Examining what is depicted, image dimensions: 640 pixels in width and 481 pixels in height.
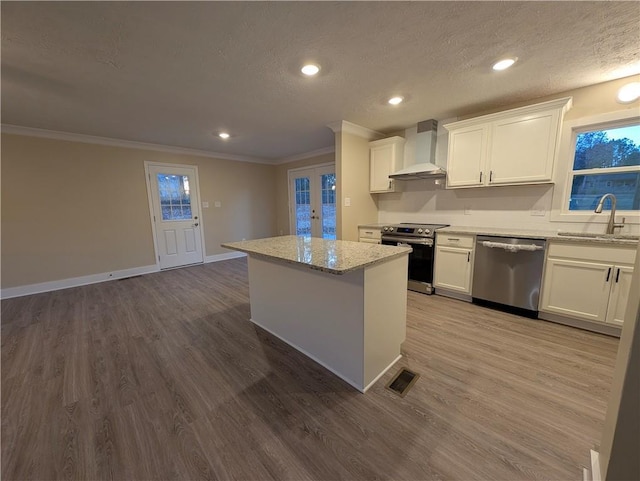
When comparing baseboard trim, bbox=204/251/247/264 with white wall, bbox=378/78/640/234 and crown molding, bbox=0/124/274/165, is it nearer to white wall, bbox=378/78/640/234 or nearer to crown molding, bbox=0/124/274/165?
crown molding, bbox=0/124/274/165

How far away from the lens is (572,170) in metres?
2.68

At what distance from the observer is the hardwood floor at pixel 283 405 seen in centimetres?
124

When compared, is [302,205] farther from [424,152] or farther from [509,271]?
[509,271]

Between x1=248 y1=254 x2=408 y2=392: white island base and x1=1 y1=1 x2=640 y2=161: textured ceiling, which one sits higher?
x1=1 y1=1 x2=640 y2=161: textured ceiling

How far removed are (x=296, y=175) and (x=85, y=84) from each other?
4.05 m

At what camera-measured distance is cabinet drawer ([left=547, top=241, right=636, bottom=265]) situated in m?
2.12

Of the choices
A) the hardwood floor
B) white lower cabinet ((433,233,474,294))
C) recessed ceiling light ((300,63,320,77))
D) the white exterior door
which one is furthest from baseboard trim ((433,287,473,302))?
the white exterior door

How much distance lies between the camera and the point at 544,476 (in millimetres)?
1158

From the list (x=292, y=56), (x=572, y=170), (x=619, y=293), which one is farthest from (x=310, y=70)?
(x=619, y=293)

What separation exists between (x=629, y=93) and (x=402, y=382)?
132 inches

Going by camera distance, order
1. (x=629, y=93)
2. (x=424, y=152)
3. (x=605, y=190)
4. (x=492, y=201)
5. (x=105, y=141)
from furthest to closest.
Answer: (x=105, y=141)
(x=424, y=152)
(x=492, y=201)
(x=605, y=190)
(x=629, y=93)

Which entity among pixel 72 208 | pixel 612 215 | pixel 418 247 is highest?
pixel 72 208

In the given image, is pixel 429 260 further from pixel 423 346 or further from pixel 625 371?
pixel 625 371

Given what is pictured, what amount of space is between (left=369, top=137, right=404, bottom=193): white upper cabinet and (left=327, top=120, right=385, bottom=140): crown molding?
0.53 ft
